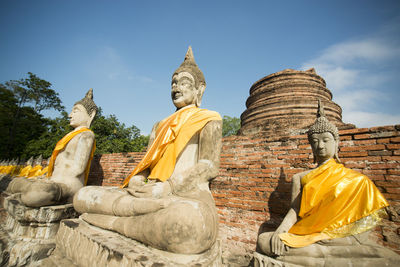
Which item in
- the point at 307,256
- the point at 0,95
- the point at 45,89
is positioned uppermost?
the point at 45,89

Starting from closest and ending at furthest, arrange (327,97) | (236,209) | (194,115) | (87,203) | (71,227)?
(71,227) → (87,203) → (194,115) → (236,209) → (327,97)

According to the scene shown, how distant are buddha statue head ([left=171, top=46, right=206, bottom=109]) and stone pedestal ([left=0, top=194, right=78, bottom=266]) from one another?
188 cm

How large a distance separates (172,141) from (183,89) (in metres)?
0.63

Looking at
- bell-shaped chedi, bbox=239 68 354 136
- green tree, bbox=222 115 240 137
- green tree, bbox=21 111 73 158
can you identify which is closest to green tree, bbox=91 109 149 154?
green tree, bbox=21 111 73 158

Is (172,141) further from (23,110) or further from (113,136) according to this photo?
(23,110)

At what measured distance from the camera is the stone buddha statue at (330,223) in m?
1.57

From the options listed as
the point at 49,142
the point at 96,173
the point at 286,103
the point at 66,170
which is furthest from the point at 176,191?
the point at 49,142

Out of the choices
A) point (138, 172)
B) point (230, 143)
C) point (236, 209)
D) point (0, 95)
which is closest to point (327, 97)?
point (230, 143)

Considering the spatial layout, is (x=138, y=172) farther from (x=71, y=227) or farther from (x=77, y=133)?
(x=77, y=133)

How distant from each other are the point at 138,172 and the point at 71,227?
71cm

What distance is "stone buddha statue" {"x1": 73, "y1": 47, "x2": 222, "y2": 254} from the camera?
46.6 inches

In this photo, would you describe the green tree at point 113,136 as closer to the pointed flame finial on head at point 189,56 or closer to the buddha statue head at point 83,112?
the buddha statue head at point 83,112

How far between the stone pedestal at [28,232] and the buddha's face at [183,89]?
6.17 ft

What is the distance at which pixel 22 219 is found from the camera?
209 centimetres
